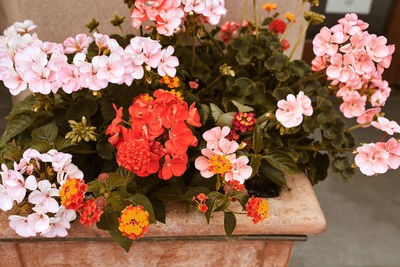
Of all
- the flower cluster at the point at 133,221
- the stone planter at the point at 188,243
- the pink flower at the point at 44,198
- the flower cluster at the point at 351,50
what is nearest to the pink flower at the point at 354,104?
the flower cluster at the point at 351,50

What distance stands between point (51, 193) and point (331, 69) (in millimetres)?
587

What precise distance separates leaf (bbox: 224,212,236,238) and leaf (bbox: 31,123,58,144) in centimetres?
41

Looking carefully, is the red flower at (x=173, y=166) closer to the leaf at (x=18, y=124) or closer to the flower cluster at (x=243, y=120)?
the flower cluster at (x=243, y=120)

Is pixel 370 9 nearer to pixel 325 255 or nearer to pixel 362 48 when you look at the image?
pixel 325 255

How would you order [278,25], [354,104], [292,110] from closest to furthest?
[292,110], [354,104], [278,25]

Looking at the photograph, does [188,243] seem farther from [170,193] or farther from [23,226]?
[23,226]

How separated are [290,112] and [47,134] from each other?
520mm

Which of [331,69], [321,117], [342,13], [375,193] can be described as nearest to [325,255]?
[375,193]

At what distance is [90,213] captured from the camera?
0.60m

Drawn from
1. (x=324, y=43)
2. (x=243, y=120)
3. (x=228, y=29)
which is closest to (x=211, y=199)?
(x=243, y=120)

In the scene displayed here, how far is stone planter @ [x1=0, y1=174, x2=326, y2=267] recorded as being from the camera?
0.76 meters

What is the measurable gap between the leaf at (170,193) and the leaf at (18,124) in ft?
1.16

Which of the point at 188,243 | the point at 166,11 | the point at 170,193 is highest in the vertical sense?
the point at 166,11

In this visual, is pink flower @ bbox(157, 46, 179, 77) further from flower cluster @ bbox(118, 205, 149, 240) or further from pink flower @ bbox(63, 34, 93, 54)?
flower cluster @ bbox(118, 205, 149, 240)
